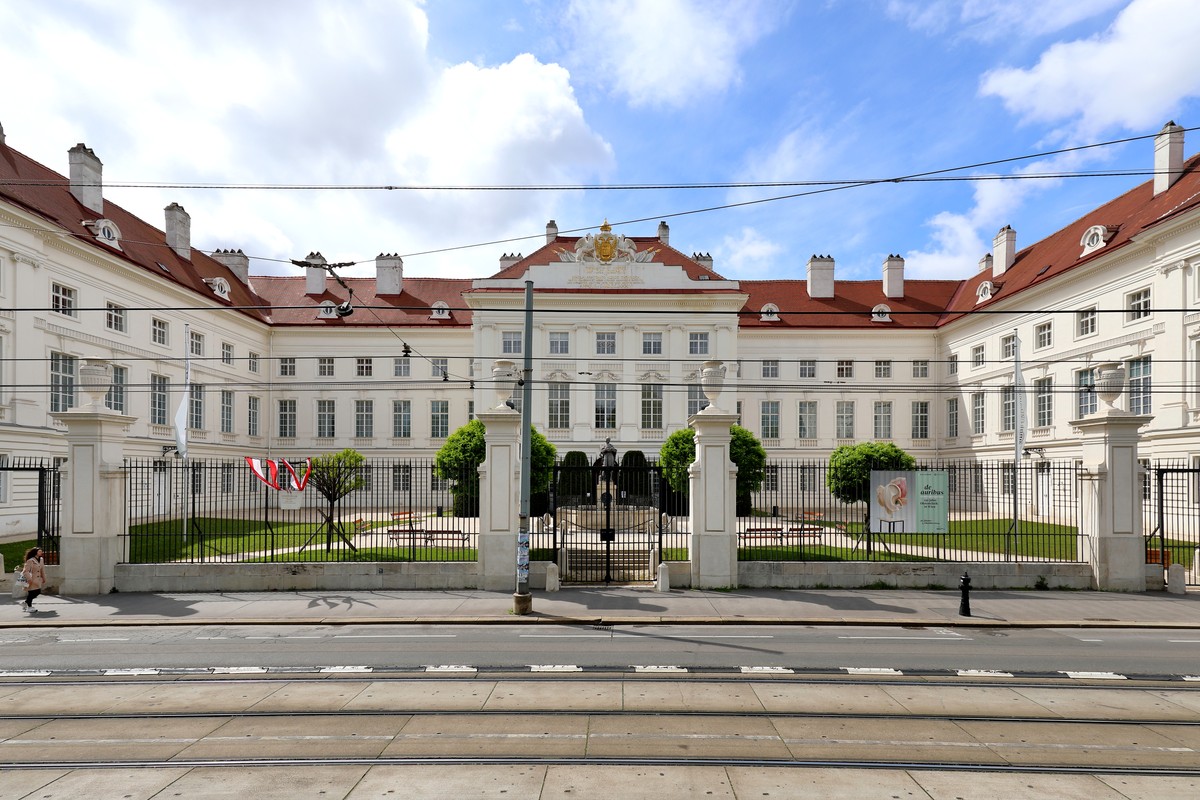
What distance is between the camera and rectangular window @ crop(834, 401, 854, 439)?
47438 millimetres

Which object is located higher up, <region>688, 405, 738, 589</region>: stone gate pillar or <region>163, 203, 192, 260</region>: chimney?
<region>163, 203, 192, 260</region>: chimney

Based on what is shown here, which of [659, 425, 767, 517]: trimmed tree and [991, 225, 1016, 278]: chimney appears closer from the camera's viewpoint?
[659, 425, 767, 517]: trimmed tree

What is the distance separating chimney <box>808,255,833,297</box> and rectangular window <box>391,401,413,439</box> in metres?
30.4

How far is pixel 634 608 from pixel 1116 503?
11.5 m

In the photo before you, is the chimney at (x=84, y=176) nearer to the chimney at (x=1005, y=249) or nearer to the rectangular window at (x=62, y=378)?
the rectangular window at (x=62, y=378)

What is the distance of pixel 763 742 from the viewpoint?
690 centimetres

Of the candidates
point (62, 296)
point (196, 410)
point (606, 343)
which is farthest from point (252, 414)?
point (606, 343)

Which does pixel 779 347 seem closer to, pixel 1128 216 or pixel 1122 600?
pixel 1128 216

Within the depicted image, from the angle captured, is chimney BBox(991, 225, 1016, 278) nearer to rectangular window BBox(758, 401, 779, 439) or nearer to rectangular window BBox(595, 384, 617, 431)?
rectangular window BBox(758, 401, 779, 439)

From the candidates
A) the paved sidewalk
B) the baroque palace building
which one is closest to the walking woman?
the paved sidewalk

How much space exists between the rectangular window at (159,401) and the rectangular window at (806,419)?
38.9 m

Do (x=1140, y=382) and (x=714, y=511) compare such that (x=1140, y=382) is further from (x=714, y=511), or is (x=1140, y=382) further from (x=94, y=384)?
(x=94, y=384)

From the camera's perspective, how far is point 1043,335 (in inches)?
1484

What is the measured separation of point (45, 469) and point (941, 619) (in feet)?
62.6
